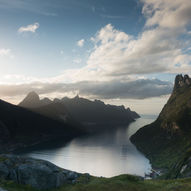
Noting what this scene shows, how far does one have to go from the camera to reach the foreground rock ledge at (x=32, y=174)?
27.6m

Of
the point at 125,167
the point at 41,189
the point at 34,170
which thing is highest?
the point at 34,170

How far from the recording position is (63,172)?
31.6m

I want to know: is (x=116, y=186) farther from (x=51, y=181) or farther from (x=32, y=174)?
(x=32, y=174)

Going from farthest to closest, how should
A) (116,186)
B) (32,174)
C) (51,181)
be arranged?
(51,181) < (32,174) < (116,186)

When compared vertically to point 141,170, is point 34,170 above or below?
above

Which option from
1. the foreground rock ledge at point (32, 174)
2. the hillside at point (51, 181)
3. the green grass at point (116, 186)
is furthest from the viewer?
the foreground rock ledge at point (32, 174)

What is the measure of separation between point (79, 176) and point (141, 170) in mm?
177592

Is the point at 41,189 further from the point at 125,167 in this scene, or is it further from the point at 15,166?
the point at 125,167

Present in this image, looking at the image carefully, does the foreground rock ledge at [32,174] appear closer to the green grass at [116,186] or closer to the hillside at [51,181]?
the hillside at [51,181]

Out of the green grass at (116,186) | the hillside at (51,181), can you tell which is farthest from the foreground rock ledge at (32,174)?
the green grass at (116,186)

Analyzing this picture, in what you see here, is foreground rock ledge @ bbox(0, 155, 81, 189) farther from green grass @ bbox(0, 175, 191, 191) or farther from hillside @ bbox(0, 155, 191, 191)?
green grass @ bbox(0, 175, 191, 191)

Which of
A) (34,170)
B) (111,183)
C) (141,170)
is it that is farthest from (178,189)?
(141,170)

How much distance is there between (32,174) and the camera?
28094 millimetres

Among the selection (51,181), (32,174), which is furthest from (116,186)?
(32,174)
